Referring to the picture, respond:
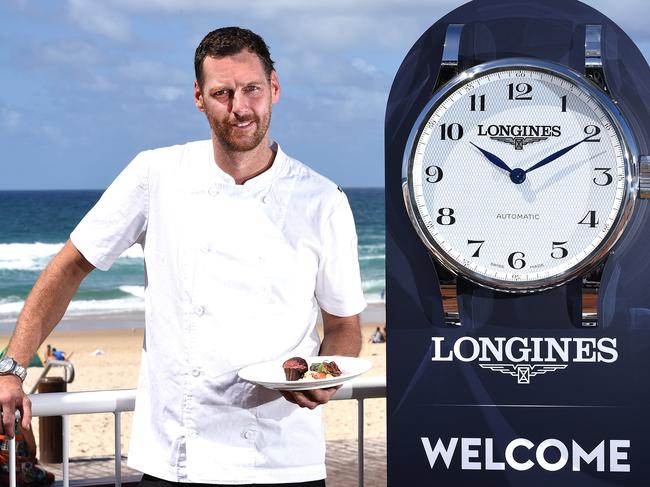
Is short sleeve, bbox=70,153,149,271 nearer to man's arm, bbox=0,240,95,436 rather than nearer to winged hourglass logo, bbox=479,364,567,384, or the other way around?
man's arm, bbox=0,240,95,436

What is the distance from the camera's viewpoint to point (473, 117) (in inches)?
103

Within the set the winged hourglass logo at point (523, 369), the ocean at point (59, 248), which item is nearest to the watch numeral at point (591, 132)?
the winged hourglass logo at point (523, 369)

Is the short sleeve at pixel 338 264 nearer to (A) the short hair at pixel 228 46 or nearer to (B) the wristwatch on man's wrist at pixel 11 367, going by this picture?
(A) the short hair at pixel 228 46

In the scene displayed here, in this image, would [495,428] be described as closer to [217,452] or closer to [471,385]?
[471,385]

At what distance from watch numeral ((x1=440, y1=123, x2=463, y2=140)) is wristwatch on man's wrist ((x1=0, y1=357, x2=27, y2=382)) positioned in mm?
1150

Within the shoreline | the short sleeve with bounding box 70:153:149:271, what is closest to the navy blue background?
the short sleeve with bounding box 70:153:149:271

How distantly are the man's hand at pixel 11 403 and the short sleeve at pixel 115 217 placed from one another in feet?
1.11

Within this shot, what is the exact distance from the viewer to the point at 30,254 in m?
32.7

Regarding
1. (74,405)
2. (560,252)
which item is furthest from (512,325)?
(74,405)

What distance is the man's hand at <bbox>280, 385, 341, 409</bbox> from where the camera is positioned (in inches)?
93.4

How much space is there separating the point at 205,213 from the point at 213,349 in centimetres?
33

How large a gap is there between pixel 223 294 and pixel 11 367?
20.2 inches

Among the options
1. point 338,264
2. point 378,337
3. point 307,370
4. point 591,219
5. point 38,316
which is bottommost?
point 378,337

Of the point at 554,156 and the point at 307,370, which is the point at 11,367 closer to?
the point at 307,370
